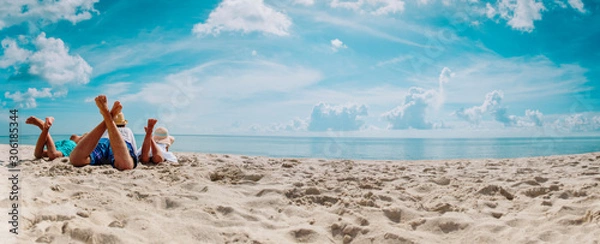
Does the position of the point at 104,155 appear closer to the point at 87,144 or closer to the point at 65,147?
the point at 87,144

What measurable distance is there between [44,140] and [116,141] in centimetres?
168

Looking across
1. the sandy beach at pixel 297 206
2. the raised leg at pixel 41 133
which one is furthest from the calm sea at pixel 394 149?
the sandy beach at pixel 297 206

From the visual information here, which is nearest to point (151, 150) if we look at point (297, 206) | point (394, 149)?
point (297, 206)

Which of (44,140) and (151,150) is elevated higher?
(44,140)

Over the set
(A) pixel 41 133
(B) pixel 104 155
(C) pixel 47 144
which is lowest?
(B) pixel 104 155

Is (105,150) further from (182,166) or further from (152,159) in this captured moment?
(182,166)

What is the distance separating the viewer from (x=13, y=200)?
244 centimetres

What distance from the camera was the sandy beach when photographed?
226cm

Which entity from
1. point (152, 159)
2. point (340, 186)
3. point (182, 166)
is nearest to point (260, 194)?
point (340, 186)

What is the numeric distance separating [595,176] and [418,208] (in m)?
2.55

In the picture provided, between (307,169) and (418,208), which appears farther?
(307,169)

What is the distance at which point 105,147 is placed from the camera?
4.80m

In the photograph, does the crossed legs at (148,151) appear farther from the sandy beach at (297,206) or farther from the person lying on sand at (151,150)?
the sandy beach at (297,206)

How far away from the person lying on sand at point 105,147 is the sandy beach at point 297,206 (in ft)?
0.60
